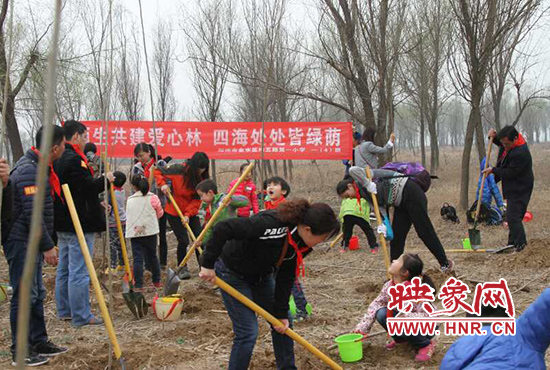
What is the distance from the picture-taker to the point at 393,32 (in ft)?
31.3

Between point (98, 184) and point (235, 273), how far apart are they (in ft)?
6.24

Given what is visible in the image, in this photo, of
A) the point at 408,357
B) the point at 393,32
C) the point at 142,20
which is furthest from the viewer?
the point at 393,32

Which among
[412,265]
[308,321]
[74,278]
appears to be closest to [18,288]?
[74,278]

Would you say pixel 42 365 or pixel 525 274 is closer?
pixel 42 365

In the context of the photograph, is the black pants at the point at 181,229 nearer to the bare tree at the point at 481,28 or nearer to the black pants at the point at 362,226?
the black pants at the point at 362,226

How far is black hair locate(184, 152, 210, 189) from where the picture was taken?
629 cm

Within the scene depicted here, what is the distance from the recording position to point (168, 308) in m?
4.70

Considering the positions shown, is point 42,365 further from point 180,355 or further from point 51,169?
point 51,169

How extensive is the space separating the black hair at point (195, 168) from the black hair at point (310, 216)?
353cm

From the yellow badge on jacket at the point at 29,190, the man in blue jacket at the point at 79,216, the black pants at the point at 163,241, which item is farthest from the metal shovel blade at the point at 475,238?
the yellow badge on jacket at the point at 29,190

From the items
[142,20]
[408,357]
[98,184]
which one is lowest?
[408,357]

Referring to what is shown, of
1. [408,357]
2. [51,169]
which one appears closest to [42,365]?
[51,169]

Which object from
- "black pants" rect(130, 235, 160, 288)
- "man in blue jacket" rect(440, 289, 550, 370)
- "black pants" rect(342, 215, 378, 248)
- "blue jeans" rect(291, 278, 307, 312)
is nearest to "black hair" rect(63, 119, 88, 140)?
"black pants" rect(130, 235, 160, 288)

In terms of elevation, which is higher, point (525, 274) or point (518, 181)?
point (518, 181)
